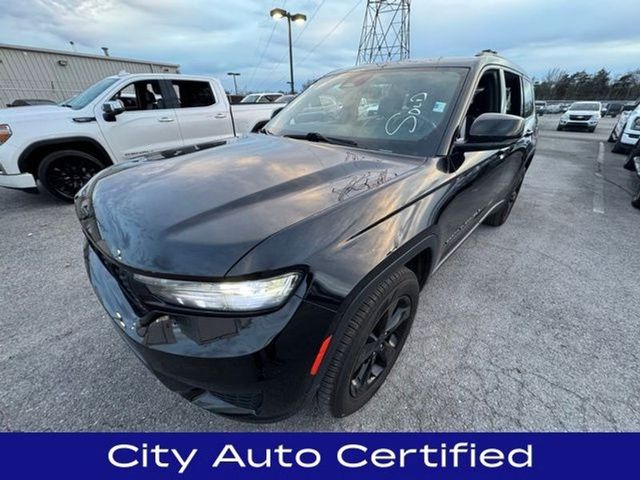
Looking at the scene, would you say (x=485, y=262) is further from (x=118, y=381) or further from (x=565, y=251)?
(x=118, y=381)

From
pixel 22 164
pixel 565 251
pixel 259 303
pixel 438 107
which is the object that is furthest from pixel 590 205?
pixel 22 164

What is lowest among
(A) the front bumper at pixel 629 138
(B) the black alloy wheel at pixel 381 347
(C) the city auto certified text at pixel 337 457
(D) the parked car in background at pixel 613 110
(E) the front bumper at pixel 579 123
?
(D) the parked car in background at pixel 613 110

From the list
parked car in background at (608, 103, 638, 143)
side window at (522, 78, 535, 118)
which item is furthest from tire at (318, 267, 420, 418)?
parked car in background at (608, 103, 638, 143)

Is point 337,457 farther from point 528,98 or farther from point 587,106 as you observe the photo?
point 587,106

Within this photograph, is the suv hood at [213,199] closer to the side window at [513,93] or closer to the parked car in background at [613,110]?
the side window at [513,93]

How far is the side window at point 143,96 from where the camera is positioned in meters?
5.11

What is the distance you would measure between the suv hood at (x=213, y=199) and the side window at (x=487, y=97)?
1.20 m

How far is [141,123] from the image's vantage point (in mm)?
4988

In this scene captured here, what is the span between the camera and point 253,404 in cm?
125

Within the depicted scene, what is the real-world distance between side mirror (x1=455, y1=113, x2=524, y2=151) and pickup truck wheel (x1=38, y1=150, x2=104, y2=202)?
5223 mm

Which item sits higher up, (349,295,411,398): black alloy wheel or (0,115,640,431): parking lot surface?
(349,295,411,398): black alloy wheel

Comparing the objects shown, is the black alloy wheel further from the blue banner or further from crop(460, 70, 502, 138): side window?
crop(460, 70, 502, 138): side window

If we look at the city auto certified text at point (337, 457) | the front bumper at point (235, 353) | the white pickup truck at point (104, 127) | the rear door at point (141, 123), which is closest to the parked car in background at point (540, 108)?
the white pickup truck at point (104, 127)

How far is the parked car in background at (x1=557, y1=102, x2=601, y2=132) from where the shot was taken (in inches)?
709
